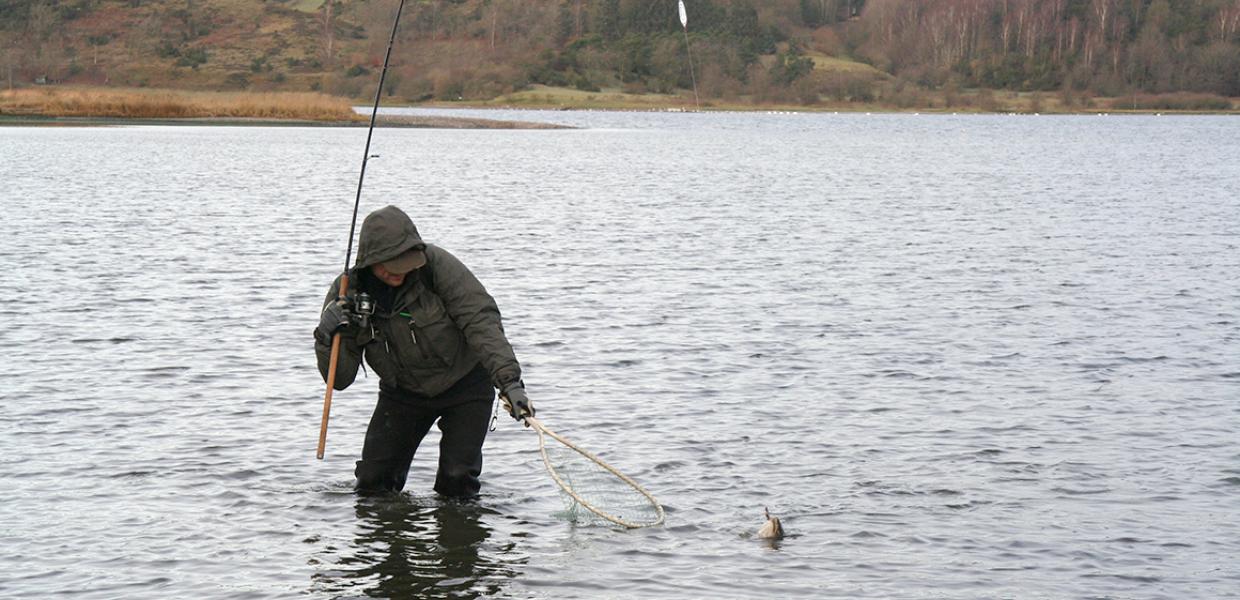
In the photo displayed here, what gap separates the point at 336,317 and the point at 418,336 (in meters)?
0.52

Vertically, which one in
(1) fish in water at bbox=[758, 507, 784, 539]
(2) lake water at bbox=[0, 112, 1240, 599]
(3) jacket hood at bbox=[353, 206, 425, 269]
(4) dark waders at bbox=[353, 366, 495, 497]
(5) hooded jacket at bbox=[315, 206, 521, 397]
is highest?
(3) jacket hood at bbox=[353, 206, 425, 269]

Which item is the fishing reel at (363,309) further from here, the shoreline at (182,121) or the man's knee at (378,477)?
the shoreline at (182,121)

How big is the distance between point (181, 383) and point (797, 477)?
20.8ft

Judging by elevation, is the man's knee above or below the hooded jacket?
below

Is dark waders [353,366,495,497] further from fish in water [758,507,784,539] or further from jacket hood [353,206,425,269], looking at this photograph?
fish in water [758,507,784,539]

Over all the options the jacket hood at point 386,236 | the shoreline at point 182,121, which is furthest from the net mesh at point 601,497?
the shoreline at point 182,121

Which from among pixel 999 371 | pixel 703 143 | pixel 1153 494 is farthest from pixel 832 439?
pixel 703 143

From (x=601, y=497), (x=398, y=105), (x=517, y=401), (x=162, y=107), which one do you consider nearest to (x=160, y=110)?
(x=162, y=107)

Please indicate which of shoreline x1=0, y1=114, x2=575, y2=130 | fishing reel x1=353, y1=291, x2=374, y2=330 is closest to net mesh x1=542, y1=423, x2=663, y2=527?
fishing reel x1=353, y1=291, x2=374, y2=330

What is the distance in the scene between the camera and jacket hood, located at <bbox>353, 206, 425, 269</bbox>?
844 cm

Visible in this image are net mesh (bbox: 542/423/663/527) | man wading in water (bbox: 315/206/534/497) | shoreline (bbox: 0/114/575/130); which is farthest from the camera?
shoreline (bbox: 0/114/575/130)

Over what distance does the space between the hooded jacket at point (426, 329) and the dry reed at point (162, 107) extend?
82406 millimetres

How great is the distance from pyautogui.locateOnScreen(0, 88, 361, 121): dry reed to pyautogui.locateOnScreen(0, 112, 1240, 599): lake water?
55.3 metres

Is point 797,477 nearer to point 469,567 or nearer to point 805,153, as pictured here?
point 469,567
